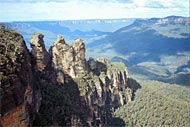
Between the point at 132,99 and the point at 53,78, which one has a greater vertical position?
the point at 53,78

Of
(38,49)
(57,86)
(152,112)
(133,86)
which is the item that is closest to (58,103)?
(57,86)

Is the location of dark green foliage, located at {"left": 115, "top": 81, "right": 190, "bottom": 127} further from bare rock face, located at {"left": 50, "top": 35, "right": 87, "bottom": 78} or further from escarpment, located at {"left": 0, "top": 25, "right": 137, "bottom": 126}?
bare rock face, located at {"left": 50, "top": 35, "right": 87, "bottom": 78}

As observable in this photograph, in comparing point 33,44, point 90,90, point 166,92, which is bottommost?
point 166,92

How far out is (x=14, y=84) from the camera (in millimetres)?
Answer: 35594

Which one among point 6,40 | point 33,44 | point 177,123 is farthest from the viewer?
point 177,123

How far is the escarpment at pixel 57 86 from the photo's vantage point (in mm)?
36094

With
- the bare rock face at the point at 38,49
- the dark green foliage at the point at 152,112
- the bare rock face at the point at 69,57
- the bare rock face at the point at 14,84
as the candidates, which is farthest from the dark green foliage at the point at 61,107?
the dark green foliage at the point at 152,112

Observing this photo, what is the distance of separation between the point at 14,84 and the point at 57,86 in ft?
90.8

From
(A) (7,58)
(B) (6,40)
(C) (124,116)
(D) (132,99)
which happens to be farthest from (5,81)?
(D) (132,99)

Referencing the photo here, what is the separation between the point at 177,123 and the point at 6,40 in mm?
48940

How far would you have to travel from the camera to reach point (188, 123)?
265 feet

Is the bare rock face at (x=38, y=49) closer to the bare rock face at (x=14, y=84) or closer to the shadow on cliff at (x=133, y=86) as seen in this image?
the bare rock face at (x=14, y=84)

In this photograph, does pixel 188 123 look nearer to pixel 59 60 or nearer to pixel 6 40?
pixel 59 60

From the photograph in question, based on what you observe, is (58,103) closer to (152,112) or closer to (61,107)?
(61,107)
